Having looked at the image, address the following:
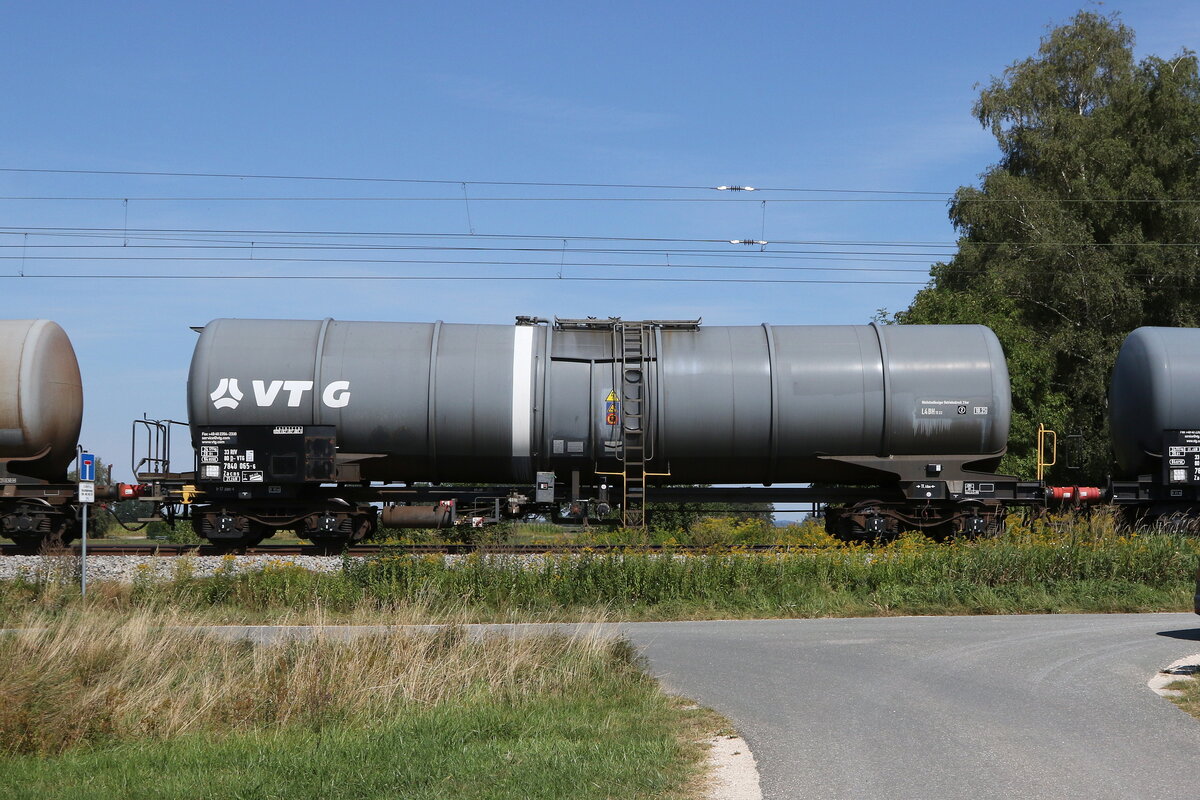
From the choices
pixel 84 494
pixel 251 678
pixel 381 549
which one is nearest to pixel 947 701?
pixel 251 678

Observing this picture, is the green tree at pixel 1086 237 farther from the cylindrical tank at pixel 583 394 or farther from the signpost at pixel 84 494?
the signpost at pixel 84 494

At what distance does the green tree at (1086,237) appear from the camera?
37.5m

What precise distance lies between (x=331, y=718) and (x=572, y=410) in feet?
36.8

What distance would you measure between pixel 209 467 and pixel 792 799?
14.9m

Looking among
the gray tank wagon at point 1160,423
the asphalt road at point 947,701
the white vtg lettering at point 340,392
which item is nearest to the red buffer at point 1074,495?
the gray tank wagon at point 1160,423

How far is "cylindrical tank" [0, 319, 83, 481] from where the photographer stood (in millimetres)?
20000

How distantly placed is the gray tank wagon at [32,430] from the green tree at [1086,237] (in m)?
25.2

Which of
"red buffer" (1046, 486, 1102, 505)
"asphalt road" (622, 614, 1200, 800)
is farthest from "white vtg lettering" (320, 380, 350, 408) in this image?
"red buffer" (1046, 486, 1102, 505)

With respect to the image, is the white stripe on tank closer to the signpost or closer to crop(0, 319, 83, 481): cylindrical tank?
the signpost

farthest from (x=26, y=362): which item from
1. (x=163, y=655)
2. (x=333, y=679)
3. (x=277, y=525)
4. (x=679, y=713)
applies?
(x=679, y=713)

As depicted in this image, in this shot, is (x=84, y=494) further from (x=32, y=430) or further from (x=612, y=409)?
(x=612, y=409)

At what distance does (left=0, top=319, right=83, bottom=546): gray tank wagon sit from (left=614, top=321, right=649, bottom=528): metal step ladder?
10.1 metres

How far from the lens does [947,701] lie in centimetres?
903

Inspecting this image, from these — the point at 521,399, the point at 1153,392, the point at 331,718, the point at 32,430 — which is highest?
the point at 1153,392
